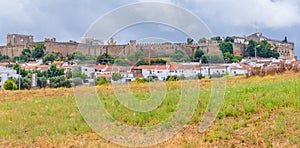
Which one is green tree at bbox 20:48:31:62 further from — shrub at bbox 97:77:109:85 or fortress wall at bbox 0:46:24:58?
shrub at bbox 97:77:109:85

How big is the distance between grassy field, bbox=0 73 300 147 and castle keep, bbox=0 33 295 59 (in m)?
1.26

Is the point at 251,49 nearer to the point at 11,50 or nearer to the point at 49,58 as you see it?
the point at 49,58

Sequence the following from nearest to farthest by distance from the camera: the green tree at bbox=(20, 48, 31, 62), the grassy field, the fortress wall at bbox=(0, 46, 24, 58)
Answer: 1. the grassy field
2. the green tree at bbox=(20, 48, 31, 62)
3. the fortress wall at bbox=(0, 46, 24, 58)

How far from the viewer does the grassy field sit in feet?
20.9

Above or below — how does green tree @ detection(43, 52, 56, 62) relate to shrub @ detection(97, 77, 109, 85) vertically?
above

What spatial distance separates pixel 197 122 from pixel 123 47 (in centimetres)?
560

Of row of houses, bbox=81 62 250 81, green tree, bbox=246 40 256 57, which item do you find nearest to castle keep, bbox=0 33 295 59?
row of houses, bbox=81 62 250 81

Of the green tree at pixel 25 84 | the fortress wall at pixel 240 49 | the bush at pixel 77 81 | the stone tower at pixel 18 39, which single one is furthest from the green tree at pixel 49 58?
the bush at pixel 77 81

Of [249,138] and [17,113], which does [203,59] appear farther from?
[17,113]

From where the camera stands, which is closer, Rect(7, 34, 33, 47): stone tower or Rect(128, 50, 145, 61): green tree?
Rect(128, 50, 145, 61): green tree

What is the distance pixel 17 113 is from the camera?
29.6 ft

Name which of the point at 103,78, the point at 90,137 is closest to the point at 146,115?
the point at 90,137

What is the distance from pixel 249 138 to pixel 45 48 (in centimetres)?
8435

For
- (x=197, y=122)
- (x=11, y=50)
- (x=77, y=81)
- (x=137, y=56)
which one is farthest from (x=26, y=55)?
(x=197, y=122)
